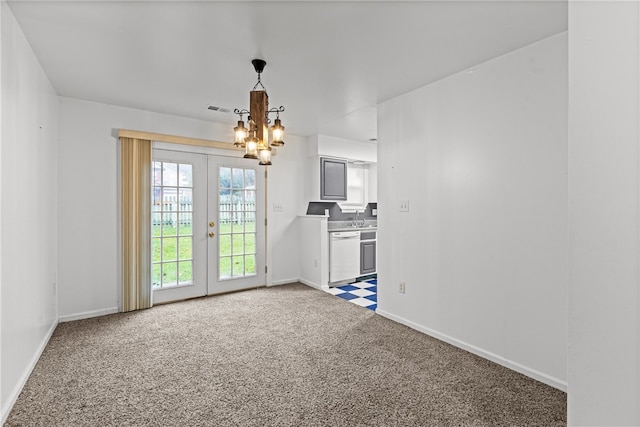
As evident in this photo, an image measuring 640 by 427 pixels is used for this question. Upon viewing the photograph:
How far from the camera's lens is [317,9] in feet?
6.63

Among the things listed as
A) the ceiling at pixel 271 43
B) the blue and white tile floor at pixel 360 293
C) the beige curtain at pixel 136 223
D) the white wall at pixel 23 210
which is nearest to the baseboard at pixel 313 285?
the blue and white tile floor at pixel 360 293

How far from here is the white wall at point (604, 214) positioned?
712mm

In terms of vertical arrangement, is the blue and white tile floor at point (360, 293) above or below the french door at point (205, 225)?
below

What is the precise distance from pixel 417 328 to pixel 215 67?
309 centimetres

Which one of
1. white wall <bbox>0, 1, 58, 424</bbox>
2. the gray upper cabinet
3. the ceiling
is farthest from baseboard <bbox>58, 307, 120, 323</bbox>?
the gray upper cabinet

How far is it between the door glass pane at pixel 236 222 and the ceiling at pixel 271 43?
1441mm

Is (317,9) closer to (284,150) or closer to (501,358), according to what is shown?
(501,358)

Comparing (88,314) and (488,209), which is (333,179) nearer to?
(488,209)

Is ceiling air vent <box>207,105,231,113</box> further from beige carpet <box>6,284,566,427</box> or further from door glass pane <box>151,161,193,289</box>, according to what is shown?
beige carpet <box>6,284,566,427</box>

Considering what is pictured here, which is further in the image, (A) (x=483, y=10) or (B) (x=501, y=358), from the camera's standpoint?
(B) (x=501, y=358)

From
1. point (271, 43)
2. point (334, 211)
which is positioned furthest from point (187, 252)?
point (271, 43)

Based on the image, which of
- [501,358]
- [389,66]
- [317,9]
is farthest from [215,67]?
[501,358]

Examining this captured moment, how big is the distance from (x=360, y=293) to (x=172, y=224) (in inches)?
109

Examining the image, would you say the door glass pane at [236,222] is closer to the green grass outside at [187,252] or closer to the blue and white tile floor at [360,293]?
the green grass outside at [187,252]
